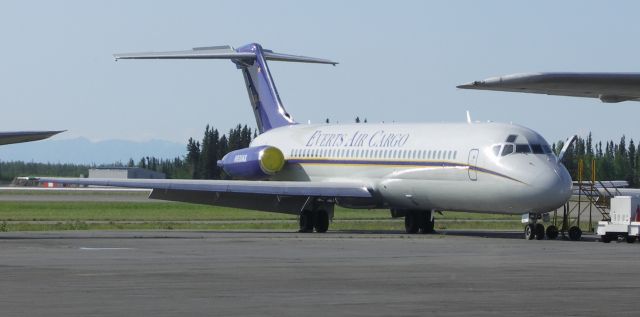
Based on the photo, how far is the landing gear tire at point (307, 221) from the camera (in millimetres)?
41125

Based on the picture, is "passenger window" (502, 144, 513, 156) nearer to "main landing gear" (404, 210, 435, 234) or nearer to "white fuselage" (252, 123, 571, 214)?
"white fuselage" (252, 123, 571, 214)

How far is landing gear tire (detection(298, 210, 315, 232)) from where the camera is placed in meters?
41.1

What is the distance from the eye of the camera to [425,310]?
1555cm

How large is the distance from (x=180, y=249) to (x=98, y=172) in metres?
118

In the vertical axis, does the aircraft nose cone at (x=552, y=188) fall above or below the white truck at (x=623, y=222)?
above

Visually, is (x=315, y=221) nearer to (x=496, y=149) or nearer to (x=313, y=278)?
(x=496, y=149)

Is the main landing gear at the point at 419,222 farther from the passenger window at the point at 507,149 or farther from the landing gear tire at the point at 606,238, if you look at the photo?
the landing gear tire at the point at 606,238

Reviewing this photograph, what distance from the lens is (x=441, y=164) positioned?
1491 inches

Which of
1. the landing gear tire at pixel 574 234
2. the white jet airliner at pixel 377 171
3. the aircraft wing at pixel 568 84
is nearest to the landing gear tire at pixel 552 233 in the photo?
the white jet airliner at pixel 377 171

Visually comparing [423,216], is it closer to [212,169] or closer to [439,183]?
[439,183]

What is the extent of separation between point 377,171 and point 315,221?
7.90 feet

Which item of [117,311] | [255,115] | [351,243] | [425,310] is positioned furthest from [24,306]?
[255,115]

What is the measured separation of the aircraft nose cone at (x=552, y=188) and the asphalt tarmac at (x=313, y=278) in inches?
89.9

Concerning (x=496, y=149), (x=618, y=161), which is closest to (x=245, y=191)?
(x=496, y=149)
